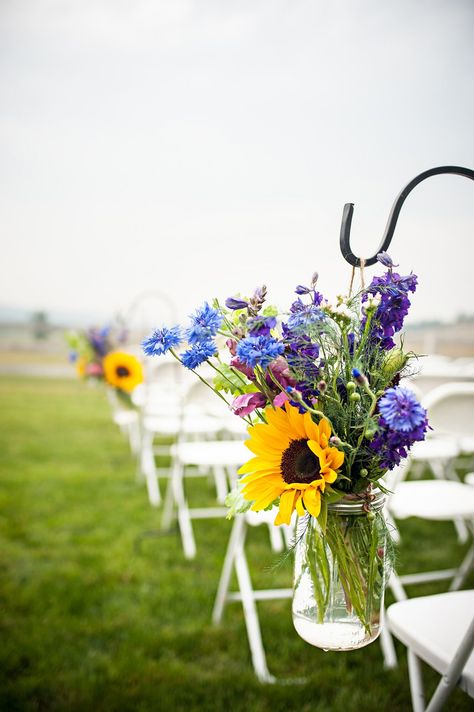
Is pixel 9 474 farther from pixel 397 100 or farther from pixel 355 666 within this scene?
pixel 397 100

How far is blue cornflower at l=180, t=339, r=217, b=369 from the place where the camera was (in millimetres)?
767

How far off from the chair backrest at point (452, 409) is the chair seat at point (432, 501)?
0.96 feet

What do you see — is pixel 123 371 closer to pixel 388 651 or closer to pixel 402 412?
pixel 388 651

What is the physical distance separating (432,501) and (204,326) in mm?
1697

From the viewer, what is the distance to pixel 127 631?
7.36ft

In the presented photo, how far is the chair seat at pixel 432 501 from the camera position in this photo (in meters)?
2.02

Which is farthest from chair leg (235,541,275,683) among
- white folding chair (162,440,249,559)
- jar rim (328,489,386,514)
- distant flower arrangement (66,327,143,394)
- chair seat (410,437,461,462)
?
distant flower arrangement (66,327,143,394)

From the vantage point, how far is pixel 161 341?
Result: 2.68ft

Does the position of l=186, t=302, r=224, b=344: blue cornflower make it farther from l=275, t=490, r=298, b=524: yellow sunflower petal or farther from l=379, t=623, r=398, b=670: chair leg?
l=379, t=623, r=398, b=670: chair leg

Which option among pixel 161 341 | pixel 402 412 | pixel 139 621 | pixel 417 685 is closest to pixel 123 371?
pixel 139 621

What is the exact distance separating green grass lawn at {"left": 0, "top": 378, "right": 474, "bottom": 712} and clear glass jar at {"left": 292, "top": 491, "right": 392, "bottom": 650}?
0.42ft

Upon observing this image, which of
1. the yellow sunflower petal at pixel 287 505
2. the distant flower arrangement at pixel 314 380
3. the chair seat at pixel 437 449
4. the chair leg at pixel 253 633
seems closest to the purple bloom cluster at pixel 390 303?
the distant flower arrangement at pixel 314 380

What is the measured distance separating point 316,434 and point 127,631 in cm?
188

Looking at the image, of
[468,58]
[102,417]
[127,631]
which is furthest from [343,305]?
[102,417]
